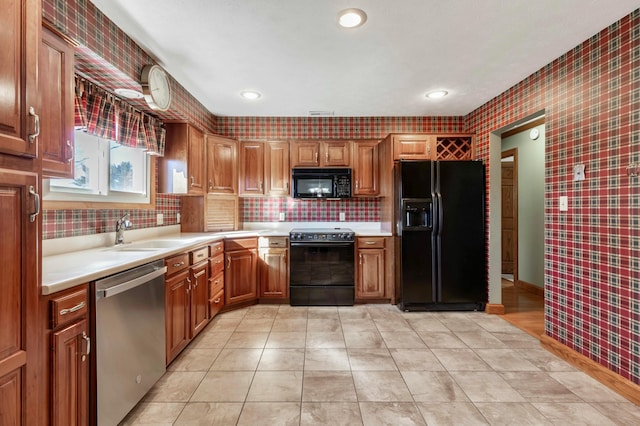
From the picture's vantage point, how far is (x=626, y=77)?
185cm

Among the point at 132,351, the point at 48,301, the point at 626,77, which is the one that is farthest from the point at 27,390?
the point at 626,77

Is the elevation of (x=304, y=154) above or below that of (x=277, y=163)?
above

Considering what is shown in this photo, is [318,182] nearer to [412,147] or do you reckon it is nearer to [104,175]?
[412,147]

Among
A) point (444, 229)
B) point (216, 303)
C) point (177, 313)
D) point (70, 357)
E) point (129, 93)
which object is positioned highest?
point (129, 93)

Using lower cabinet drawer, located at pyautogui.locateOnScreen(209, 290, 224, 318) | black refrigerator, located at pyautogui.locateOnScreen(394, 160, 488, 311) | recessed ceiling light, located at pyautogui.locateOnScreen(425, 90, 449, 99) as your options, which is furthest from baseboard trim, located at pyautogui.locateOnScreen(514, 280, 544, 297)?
lower cabinet drawer, located at pyautogui.locateOnScreen(209, 290, 224, 318)

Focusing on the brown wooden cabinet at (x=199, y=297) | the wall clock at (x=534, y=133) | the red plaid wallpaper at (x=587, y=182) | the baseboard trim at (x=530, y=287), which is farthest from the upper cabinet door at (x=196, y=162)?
the baseboard trim at (x=530, y=287)

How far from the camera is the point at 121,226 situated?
2.32 metres

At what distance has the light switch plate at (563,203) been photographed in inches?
89.7

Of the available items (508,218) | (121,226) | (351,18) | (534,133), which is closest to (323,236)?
(121,226)

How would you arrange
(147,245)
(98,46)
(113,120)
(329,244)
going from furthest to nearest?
(329,244)
(147,245)
(113,120)
(98,46)

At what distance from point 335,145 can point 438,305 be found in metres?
2.38

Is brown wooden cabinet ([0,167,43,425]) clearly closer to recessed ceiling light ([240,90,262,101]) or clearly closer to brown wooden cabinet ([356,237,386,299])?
recessed ceiling light ([240,90,262,101])

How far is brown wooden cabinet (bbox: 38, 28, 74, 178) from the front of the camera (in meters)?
1.36

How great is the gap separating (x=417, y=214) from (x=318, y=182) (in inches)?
52.0
